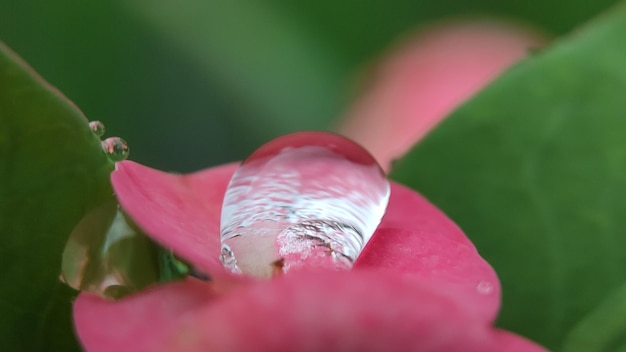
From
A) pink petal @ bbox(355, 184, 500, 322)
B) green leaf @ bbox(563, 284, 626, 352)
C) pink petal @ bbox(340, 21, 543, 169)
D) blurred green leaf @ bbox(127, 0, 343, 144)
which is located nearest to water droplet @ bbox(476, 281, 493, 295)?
pink petal @ bbox(355, 184, 500, 322)

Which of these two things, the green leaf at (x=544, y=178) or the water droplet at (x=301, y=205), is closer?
the water droplet at (x=301, y=205)

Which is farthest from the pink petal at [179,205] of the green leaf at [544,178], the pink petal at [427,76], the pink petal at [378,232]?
the pink petal at [427,76]

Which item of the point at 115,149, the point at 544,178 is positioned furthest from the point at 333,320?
the point at 544,178

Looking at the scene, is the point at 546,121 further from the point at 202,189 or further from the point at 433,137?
the point at 202,189

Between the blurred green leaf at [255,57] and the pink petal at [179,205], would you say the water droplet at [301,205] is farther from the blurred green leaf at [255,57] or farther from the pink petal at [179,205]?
the blurred green leaf at [255,57]

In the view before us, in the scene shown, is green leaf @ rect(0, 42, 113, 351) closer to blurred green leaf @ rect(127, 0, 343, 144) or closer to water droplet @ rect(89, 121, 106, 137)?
water droplet @ rect(89, 121, 106, 137)

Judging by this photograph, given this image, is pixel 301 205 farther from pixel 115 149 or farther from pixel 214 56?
pixel 214 56

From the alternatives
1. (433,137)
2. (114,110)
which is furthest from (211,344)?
(114,110)
